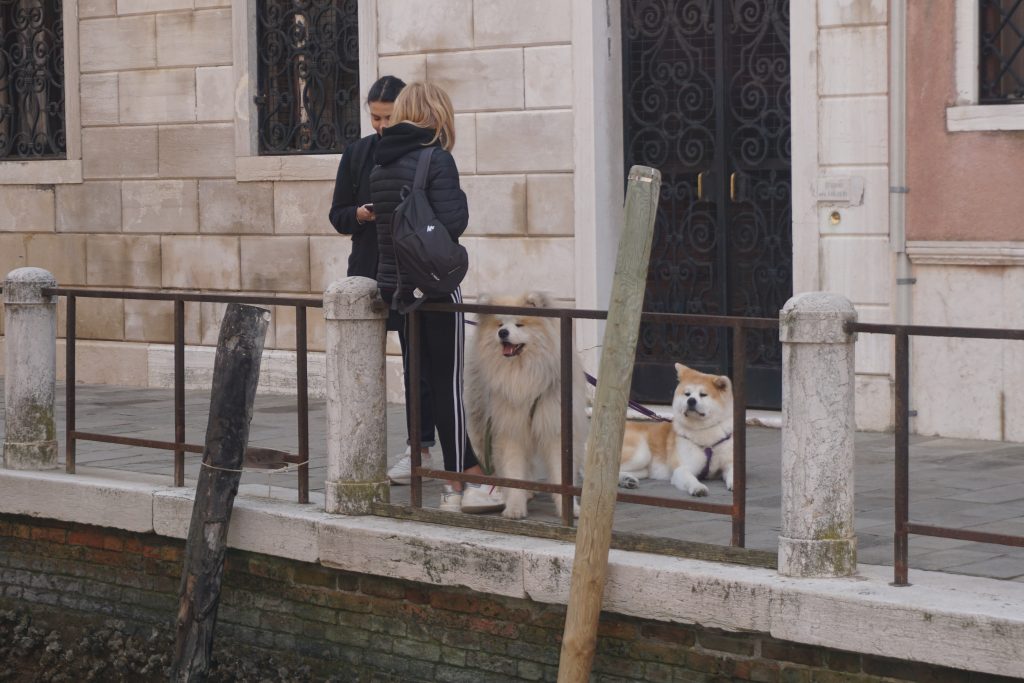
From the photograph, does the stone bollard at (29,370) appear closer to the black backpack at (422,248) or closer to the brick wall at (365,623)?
the brick wall at (365,623)

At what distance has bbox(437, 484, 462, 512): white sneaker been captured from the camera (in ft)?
22.4

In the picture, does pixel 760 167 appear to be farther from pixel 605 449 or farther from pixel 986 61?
pixel 605 449

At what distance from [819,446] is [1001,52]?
4.00 m

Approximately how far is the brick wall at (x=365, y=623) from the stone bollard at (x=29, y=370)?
0.34m

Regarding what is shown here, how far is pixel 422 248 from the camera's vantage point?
6.55 metres

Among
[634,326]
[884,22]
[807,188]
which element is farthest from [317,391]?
[634,326]

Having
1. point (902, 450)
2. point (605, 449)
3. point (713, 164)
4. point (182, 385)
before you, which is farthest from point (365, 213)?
point (713, 164)

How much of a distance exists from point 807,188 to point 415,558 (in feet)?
12.3

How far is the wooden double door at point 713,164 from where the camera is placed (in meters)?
9.64

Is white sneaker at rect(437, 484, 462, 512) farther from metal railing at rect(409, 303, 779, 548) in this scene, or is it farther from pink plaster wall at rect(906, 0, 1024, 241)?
pink plaster wall at rect(906, 0, 1024, 241)

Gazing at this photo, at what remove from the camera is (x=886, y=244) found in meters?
8.95

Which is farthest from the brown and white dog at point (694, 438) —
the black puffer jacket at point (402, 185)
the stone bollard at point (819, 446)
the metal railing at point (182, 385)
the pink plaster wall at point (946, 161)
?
the pink plaster wall at point (946, 161)

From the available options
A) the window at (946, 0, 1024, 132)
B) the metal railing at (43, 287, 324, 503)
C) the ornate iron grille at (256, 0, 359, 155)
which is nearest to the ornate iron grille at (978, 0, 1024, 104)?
the window at (946, 0, 1024, 132)

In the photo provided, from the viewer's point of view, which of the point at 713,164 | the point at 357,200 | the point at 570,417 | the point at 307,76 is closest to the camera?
the point at 570,417
